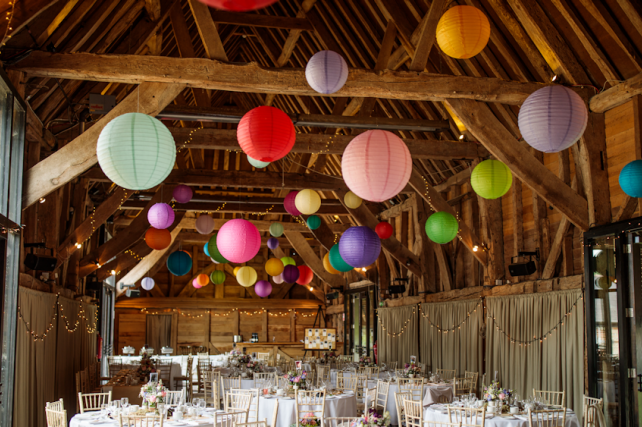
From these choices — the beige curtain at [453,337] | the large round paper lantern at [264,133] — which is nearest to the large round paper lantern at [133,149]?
the large round paper lantern at [264,133]

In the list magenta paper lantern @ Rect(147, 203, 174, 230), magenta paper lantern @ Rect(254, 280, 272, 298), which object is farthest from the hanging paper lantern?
magenta paper lantern @ Rect(147, 203, 174, 230)

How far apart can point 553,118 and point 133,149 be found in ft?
11.4

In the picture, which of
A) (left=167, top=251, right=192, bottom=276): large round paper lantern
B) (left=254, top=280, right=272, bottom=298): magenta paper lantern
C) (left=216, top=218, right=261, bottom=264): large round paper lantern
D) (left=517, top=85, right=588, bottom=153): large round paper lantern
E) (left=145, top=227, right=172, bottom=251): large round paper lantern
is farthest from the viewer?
(left=254, top=280, right=272, bottom=298): magenta paper lantern

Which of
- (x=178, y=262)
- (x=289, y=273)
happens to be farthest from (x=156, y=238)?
(x=289, y=273)

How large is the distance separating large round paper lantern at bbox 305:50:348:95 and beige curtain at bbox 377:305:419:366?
8675mm

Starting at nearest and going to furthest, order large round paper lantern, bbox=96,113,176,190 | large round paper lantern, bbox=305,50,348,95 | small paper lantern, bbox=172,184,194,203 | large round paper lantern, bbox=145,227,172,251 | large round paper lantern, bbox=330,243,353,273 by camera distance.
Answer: large round paper lantern, bbox=96,113,176,190 → large round paper lantern, bbox=305,50,348,95 → large round paper lantern, bbox=330,243,353,273 → large round paper lantern, bbox=145,227,172,251 → small paper lantern, bbox=172,184,194,203

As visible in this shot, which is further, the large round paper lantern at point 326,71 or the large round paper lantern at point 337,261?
the large round paper lantern at point 337,261

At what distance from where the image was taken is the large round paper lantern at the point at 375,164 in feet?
15.2

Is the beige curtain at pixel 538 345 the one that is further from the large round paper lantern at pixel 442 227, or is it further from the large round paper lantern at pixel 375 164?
the large round paper lantern at pixel 375 164

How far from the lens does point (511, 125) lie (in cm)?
903

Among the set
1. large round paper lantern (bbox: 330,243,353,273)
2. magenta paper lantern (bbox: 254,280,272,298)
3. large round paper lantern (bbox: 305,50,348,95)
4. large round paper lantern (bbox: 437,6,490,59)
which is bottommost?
magenta paper lantern (bbox: 254,280,272,298)

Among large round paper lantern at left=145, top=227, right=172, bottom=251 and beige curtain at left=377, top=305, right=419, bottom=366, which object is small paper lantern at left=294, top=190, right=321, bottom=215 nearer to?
large round paper lantern at left=145, top=227, right=172, bottom=251

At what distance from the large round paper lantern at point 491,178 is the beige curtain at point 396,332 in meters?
6.96

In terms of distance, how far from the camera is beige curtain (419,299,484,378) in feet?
35.1
